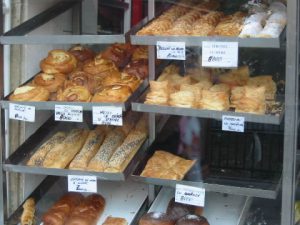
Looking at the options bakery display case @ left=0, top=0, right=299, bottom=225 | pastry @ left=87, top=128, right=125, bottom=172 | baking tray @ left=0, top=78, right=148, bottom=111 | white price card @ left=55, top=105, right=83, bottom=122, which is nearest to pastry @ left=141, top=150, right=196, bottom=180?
bakery display case @ left=0, top=0, right=299, bottom=225

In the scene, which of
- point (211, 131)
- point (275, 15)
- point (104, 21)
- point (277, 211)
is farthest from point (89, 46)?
point (277, 211)

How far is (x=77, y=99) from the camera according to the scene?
110 inches

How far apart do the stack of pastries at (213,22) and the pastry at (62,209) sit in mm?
1062

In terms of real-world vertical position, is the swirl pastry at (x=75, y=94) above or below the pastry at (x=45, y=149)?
above

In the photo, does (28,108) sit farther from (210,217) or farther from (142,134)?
(210,217)

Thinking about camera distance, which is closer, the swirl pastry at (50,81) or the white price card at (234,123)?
the white price card at (234,123)

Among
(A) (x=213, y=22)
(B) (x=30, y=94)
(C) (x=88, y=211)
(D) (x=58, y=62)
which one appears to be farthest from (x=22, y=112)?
(A) (x=213, y=22)

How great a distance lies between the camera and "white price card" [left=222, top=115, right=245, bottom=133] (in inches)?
98.3

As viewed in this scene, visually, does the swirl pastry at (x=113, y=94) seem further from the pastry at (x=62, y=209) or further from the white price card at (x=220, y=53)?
the pastry at (x=62, y=209)

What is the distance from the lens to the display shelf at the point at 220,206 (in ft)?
9.26

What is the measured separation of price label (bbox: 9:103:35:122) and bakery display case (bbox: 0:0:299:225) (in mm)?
29

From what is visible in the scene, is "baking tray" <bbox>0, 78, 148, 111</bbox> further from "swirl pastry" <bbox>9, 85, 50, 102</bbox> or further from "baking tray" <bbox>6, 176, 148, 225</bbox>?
"baking tray" <bbox>6, 176, 148, 225</bbox>

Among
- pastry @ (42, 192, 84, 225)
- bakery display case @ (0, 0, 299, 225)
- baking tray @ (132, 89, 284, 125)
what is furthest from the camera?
pastry @ (42, 192, 84, 225)

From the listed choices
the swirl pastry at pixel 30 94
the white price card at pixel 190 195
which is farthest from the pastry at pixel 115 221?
the swirl pastry at pixel 30 94
